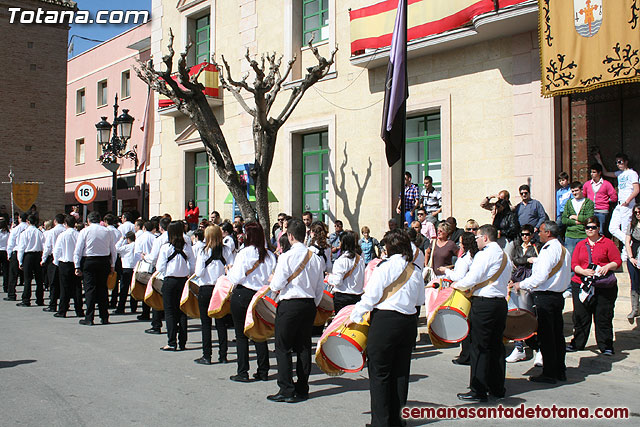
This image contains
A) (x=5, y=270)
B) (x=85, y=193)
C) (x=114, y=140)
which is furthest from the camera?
(x=114, y=140)

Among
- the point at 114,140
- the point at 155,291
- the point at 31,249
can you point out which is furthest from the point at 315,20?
A: the point at 155,291

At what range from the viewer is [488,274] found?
6664mm

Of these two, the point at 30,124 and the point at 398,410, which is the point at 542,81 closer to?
the point at 398,410

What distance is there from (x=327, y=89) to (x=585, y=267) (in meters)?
9.56

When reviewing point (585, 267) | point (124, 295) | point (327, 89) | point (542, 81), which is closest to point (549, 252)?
point (585, 267)

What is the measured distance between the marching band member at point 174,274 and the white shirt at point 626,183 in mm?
7211

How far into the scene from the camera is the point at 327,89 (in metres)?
16.7

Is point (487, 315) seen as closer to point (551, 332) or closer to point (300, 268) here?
point (551, 332)

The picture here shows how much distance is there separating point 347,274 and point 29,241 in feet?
29.3

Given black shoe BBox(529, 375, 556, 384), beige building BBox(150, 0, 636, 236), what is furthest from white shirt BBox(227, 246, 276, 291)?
beige building BBox(150, 0, 636, 236)

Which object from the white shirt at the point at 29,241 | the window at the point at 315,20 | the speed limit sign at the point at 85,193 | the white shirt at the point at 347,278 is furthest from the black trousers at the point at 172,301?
the window at the point at 315,20

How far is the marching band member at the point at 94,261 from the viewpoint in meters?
11.4

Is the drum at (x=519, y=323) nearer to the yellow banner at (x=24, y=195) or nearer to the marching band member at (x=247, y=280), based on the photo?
the marching band member at (x=247, y=280)

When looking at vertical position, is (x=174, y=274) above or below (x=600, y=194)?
below
